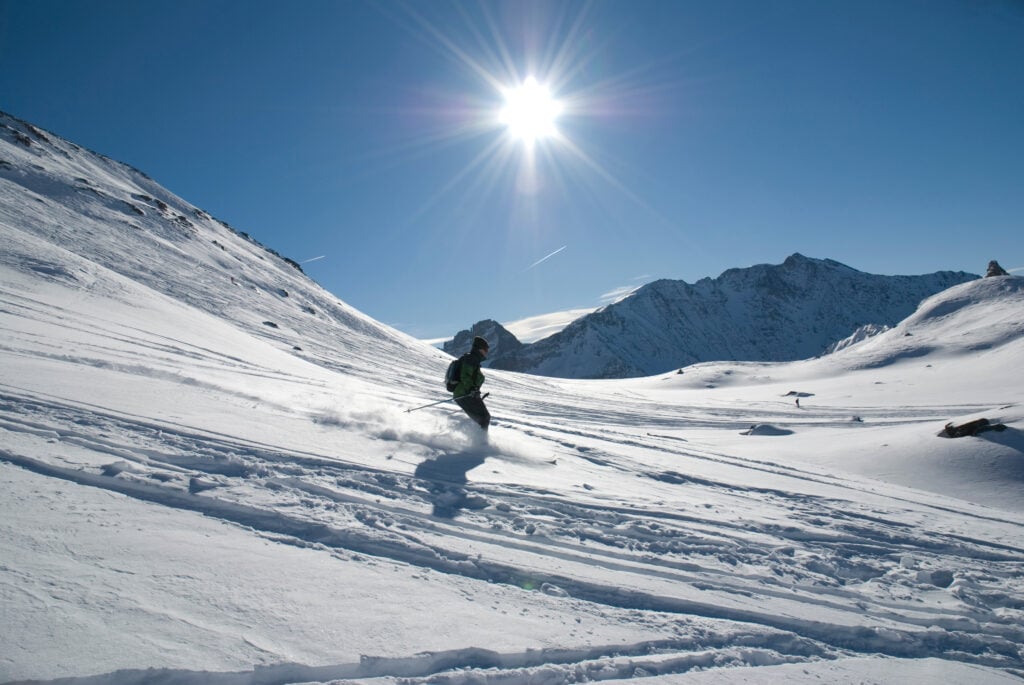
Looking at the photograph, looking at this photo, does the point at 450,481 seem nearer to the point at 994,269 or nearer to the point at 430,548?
the point at 430,548

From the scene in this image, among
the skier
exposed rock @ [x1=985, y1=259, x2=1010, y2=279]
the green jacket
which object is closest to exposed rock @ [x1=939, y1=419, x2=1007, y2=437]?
the skier

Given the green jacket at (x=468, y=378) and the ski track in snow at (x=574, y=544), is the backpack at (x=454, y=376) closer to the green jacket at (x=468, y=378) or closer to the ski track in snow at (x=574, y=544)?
the green jacket at (x=468, y=378)

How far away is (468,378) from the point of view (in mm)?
9500

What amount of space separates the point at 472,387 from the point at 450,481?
10.7 feet

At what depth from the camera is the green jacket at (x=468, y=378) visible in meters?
9.48

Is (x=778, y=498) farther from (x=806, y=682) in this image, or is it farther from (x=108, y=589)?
(x=108, y=589)

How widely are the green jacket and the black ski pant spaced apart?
0.39 ft

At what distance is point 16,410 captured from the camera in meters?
5.46

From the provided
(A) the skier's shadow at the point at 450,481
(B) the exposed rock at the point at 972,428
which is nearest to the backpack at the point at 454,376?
(A) the skier's shadow at the point at 450,481

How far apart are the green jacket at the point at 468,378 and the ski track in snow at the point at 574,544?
8.67ft

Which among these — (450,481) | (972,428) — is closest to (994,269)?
(972,428)

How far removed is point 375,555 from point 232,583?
1.06m

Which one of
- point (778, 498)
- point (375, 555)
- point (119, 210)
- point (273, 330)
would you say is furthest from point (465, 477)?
point (119, 210)

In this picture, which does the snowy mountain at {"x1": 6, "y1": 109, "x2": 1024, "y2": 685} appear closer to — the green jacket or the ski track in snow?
the ski track in snow
